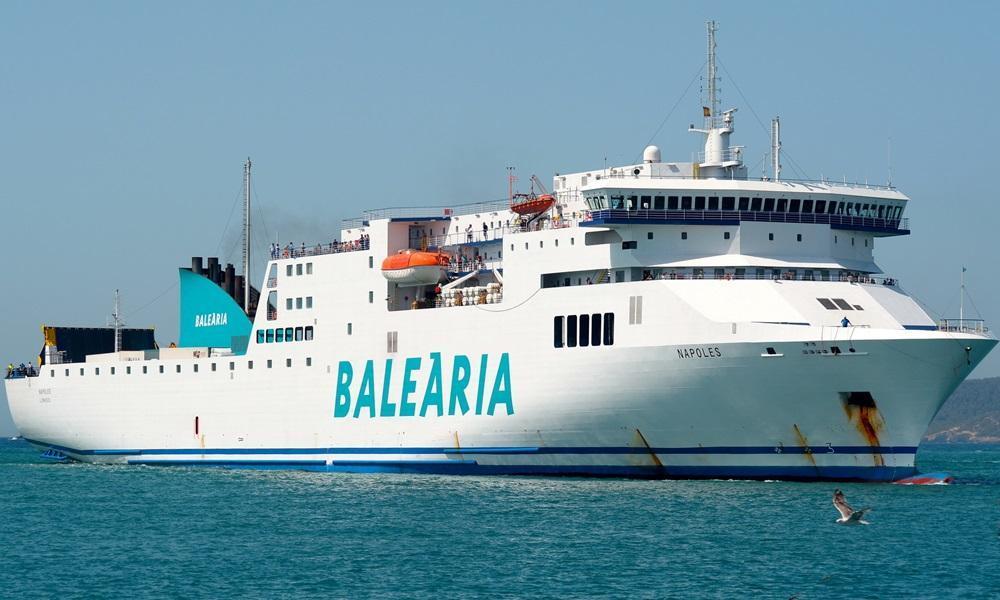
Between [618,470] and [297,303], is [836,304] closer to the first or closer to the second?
[618,470]

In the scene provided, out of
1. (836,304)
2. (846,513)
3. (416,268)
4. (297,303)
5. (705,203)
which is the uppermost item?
(705,203)

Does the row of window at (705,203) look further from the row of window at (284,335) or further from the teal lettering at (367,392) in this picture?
the row of window at (284,335)

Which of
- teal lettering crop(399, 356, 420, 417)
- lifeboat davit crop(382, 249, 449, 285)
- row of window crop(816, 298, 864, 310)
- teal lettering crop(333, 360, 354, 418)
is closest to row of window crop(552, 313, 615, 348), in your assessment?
row of window crop(816, 298, 864, 310)

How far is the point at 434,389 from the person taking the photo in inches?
1773

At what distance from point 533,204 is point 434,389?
6158 mm

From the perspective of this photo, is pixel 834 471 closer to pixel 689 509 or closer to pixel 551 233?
pixel 689 509

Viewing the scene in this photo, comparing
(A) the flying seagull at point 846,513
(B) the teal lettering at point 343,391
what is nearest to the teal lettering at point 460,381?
(B) the teal lettering at point 343,391

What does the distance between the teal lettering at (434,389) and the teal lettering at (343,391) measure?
137 inches

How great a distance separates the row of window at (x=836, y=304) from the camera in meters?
39.4

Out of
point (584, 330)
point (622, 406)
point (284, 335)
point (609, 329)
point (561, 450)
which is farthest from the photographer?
point (284, 335)

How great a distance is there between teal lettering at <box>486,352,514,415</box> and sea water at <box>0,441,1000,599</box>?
2.13 m

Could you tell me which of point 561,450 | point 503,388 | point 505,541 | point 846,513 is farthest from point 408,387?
point 846,513

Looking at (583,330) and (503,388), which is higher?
(583,330)

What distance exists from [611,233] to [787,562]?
15.2 m
